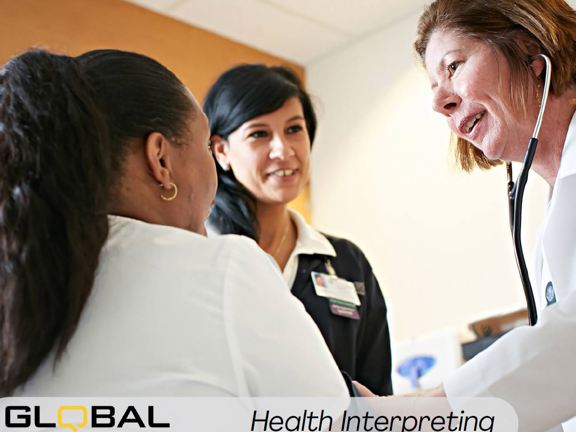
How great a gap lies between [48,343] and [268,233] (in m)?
1.31

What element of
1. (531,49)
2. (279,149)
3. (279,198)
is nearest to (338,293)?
(279,198)

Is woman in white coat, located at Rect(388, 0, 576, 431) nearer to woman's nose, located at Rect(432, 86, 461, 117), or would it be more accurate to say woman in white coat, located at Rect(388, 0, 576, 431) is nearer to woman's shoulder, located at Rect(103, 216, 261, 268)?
woman's nose, located at Rect(432, 86, 461, 117)

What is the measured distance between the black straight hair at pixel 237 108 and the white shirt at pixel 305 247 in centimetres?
11

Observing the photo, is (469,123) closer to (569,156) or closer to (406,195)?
(569,156)

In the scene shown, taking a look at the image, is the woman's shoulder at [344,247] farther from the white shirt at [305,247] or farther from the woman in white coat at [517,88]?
the woman in white coat at [517,88]

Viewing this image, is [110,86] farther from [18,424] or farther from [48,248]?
[18,424]

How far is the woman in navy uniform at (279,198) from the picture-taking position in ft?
6.93

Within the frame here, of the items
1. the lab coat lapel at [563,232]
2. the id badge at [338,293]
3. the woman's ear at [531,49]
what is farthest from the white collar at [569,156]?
the id badge at [338,293]

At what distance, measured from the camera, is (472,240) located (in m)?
3.47

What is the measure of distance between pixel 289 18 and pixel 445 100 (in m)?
2.40

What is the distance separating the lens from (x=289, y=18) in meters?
3.88

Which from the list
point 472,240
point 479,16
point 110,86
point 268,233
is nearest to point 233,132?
point 268,233

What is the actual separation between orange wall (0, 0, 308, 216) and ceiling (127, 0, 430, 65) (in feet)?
0.18

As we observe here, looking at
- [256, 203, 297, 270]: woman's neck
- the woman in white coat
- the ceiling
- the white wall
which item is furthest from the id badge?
the ceiling
